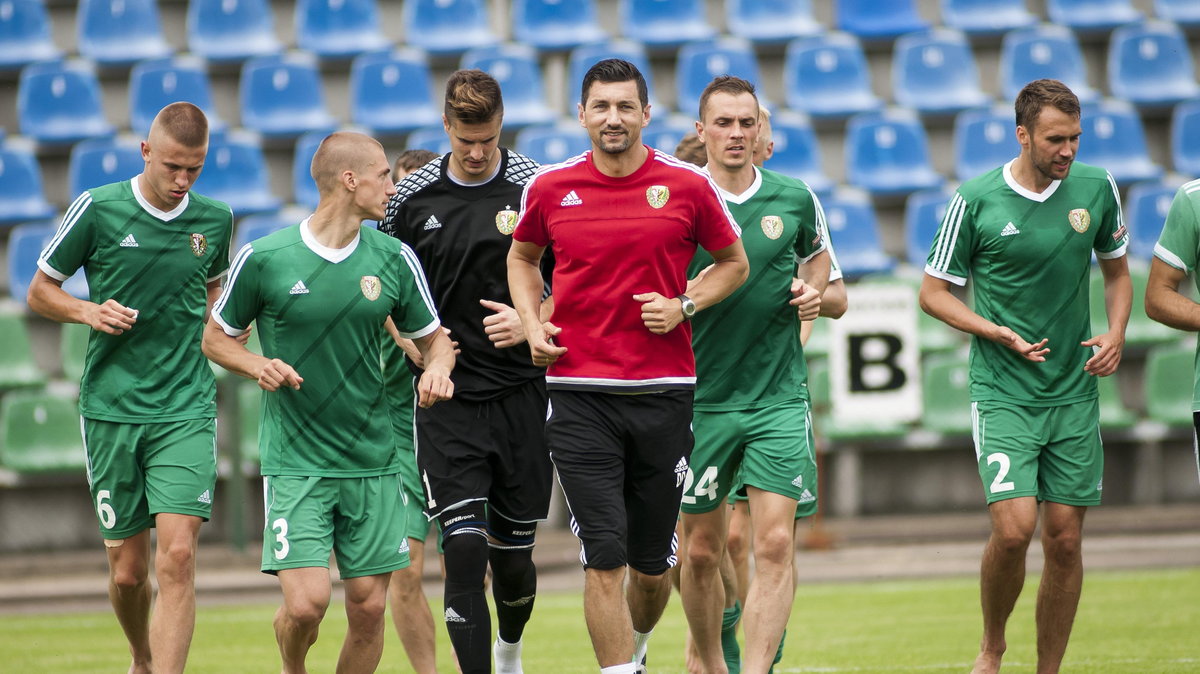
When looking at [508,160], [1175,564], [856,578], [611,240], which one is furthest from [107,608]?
[1175,564]

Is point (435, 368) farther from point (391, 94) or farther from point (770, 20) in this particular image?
point (770, 20)

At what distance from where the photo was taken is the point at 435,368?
637 centimetres

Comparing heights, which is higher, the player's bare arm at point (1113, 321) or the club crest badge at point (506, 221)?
the club crest badge at point (506, 221)

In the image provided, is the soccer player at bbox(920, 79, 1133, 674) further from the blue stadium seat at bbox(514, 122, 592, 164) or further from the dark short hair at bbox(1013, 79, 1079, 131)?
the blue stadium seat at bbox(514, 122, 592, 164)

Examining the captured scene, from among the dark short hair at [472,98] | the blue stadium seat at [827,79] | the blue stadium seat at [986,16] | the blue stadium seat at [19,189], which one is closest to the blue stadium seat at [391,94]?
the blue stadium seat at [19,189]

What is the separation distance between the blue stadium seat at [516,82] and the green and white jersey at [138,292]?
9.15 meters

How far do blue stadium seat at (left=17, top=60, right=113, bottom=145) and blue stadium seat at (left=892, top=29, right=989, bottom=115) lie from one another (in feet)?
28.7

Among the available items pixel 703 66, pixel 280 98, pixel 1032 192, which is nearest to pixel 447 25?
pixel 280 98

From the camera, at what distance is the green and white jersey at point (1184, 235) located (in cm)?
686

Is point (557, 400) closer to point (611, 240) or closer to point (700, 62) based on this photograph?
point (611, 240)

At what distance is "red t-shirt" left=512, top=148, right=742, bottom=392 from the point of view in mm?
6191

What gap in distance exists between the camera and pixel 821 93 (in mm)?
16766

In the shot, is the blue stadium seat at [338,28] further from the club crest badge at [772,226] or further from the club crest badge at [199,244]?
the club crest badge at [772,226]

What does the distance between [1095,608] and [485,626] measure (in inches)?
225
